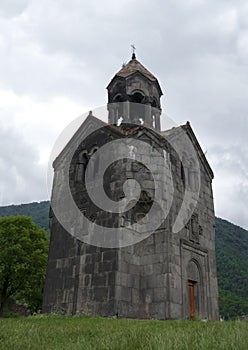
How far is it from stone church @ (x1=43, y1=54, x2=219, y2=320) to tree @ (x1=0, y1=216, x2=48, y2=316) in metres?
9.03

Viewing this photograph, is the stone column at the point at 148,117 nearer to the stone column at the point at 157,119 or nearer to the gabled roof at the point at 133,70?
the stone column at the point at 157,119

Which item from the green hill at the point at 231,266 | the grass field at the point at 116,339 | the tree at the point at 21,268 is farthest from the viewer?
the green hill at the point at 231,266

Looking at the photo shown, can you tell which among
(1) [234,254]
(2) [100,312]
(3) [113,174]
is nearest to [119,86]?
(3) [113,174]

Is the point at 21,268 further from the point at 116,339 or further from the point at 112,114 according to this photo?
the point at 116,339

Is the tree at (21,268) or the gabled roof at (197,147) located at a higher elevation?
the gabled roof at (197,147)

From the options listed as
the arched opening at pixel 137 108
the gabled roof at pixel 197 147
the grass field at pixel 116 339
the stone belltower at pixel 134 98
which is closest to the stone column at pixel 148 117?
the stone belltower at pixel 134 98

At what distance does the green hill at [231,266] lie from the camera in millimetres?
26250

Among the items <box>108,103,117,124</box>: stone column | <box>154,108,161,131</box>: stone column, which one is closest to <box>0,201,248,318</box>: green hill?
<box>154,108,161,131</box>: stone column

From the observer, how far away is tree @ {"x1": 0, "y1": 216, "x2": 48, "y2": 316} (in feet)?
69.7

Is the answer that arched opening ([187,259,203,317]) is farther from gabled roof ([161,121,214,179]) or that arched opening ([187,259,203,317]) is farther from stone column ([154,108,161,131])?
stone column ([154,108,161,131])

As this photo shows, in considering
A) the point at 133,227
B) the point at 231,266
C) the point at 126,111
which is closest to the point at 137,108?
the point at 126,111

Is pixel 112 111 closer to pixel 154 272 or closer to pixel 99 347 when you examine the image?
pixel 154 272

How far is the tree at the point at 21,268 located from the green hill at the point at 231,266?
1094 cm

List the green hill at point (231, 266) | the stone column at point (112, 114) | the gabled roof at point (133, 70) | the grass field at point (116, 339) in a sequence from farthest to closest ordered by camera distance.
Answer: the green hill at point (231, 266) < the gabled roof at point (133, 70) < the stone column at point (112, 114) < the grass field at point (116, 339)
